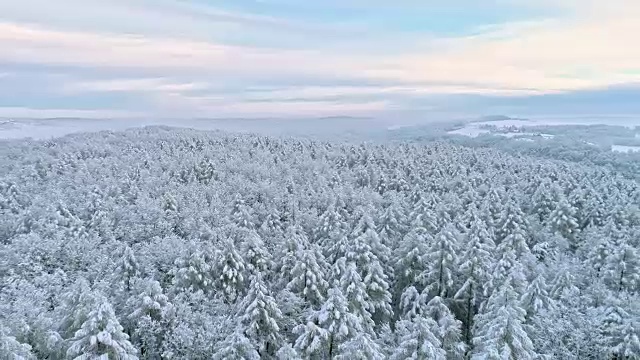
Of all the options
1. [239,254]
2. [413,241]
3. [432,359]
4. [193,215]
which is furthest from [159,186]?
[432,359]

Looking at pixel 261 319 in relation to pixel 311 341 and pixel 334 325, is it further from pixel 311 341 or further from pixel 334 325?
pixel 334 325

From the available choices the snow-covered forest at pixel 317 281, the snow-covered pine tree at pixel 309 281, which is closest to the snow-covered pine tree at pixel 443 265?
the snow-covered forest at pixel 317 281

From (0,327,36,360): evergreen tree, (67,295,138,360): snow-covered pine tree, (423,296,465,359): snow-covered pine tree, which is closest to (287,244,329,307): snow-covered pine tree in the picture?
(423,296,465,359): snow-covered pine tree

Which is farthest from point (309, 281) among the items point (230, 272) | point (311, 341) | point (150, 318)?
point (150, 318)

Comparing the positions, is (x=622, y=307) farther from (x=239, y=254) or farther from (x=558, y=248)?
(x=239, y=254)

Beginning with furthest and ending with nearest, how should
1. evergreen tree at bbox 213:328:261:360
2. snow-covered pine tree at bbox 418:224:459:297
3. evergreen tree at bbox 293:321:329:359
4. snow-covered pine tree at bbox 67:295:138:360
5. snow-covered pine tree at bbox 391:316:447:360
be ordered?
snow-covered pine tree at bbox 418:224:459:297 → evergreen tree at bbox 293:321:329:359 → evergreen tree at bbox 213:328:261:360 → snow-covered pine tree at bbox 391:316:447:360 → snow-covered pine tree at bbox 67:295:138:360

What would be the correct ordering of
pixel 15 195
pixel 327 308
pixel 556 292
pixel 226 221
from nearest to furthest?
1. pixel 327 308
2. pixel 556 292
3. pixel 226 221
4. pixel 15 195

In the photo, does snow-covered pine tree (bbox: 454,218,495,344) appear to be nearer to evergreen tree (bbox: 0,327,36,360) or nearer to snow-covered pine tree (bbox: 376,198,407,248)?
snow-covered pine tree (bbox: 376,198,407,248)

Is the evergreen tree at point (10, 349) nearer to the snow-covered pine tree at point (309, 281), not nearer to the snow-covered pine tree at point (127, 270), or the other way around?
the snow-covered pine tree at point (127, 270)

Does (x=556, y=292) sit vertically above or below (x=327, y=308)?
below
